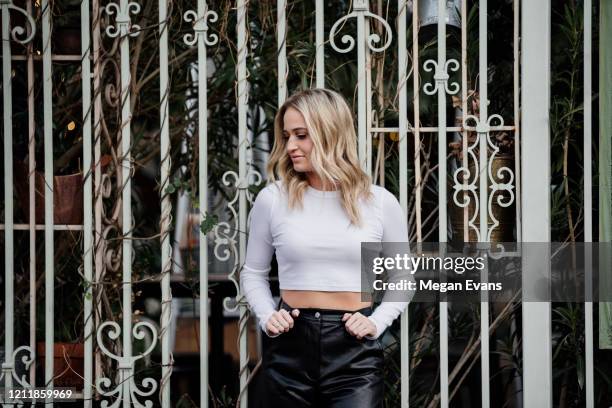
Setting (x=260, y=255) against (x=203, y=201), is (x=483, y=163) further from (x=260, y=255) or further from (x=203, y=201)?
(x=203, y=201)

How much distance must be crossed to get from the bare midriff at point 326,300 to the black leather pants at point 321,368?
0.07ft

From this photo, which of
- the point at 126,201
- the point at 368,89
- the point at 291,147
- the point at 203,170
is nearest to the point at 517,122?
the point at 368,89

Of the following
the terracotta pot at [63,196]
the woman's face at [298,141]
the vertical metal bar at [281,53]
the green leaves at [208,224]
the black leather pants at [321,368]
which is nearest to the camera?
the black leather pants at [321,368]

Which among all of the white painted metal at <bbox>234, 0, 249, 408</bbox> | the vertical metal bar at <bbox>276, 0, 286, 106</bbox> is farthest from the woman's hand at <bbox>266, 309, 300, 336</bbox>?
the vertical metal bar at <bbox>276, 0, 286, 106</bbox>

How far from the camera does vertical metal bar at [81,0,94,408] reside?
3.31m

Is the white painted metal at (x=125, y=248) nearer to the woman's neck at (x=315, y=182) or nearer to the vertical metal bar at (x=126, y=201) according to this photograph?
the vertical metal bar at (x=126, y=201)

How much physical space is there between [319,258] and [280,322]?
0.24 meters

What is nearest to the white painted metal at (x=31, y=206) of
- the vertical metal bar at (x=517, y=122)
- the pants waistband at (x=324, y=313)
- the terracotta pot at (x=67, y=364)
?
the terracotta pot at (x=67, y=364)

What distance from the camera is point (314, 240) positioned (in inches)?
106

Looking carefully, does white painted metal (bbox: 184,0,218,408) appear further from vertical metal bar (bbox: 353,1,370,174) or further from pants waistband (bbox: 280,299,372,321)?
pants waistband (bbox: 280,299,372,321)

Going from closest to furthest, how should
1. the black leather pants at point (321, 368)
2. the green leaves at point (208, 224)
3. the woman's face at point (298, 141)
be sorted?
the black leather pants at point (321, 368)
the woman's face at point (298, 141)
the green leaves at point (208, 224)

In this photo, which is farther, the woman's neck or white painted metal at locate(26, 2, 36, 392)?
white painted metal at locate(26, 2, 36, 392)

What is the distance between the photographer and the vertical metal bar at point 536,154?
10.4ft

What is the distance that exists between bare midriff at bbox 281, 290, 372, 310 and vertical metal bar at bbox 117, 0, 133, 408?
888 mm
